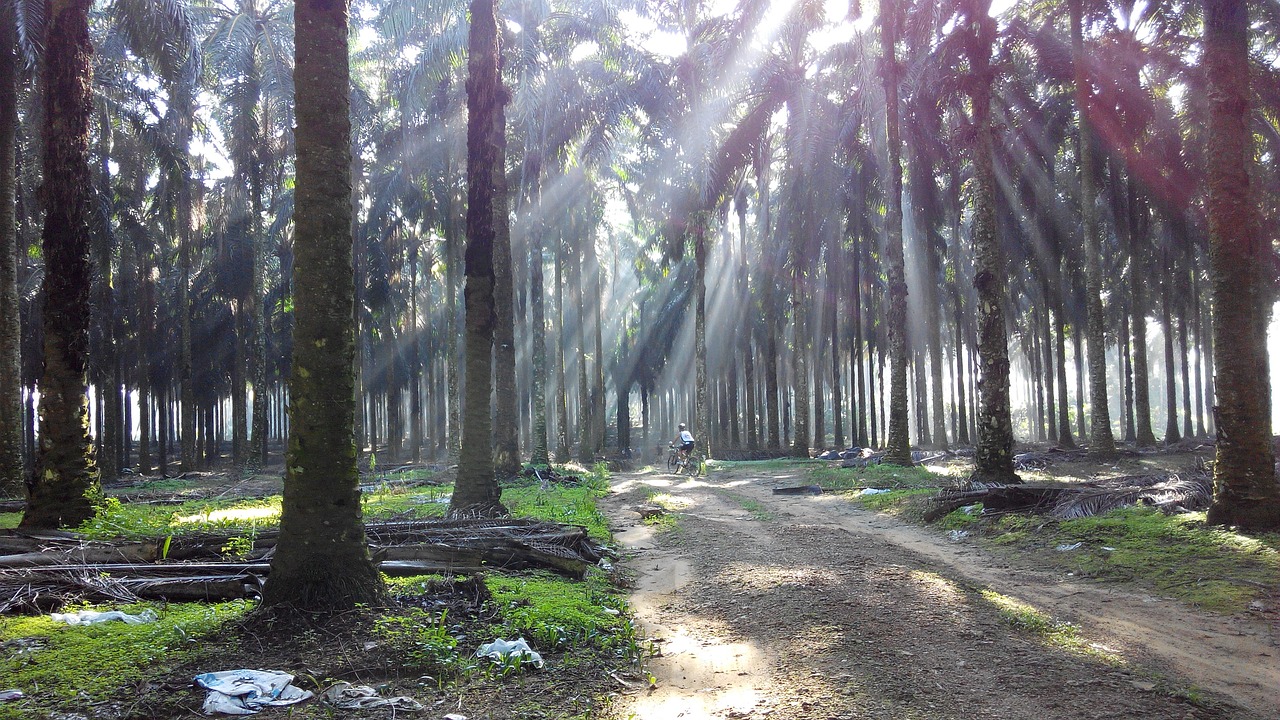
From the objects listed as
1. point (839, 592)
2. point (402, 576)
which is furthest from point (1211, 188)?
point (402, 576)

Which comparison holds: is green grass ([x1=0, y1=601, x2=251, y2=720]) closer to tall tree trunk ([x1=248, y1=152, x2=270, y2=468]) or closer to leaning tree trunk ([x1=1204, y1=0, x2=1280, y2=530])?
leaning tree trunk ([x1=1204, y1=0, x2=1280, y2=530])

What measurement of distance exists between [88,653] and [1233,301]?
11.1m

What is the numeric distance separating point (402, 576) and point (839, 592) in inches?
159

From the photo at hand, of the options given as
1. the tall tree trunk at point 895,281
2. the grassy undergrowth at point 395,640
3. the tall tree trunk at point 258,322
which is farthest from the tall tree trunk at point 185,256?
the grassy undergrowth at point 395,640

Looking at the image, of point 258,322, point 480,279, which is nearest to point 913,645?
point 480,279

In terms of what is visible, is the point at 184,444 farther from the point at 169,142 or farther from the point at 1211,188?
the point at 1211,188

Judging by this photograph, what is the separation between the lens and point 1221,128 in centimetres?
877

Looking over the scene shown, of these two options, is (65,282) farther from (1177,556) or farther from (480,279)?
(1177,556)

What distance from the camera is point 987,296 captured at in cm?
1359

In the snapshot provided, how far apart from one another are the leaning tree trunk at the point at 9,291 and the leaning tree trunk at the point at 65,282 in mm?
5062

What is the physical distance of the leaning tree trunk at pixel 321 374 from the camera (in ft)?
17.6

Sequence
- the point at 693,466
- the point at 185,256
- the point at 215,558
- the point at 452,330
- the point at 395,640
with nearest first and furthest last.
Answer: the point at 395,640 → the point at 215,558 → the point at 693,466 → the point at 185,256 → the point at 452,330

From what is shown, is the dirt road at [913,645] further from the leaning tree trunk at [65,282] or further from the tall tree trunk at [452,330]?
the tall tree trunk at [452,330]

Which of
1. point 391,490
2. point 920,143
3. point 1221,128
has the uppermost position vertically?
point 920,143
